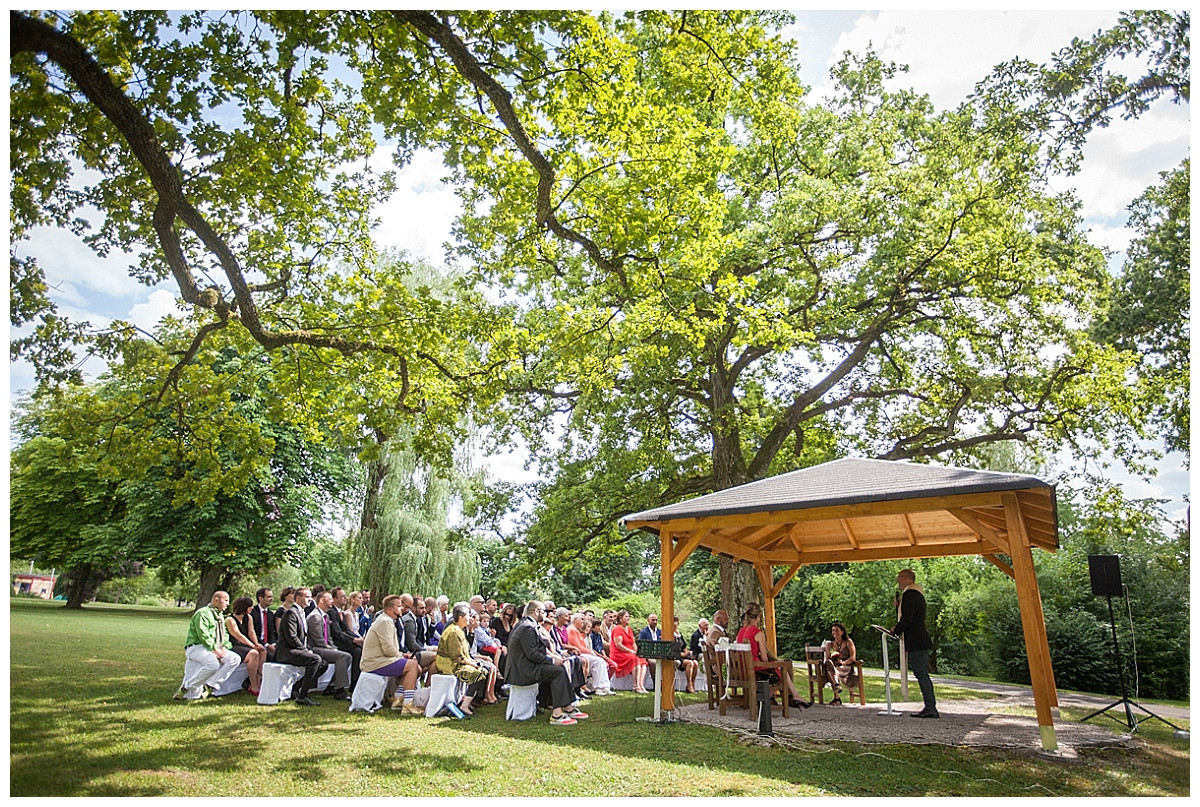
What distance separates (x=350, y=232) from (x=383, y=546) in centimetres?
984

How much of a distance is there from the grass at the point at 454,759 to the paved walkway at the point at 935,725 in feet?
1.31

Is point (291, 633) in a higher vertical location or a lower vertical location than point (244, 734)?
higher

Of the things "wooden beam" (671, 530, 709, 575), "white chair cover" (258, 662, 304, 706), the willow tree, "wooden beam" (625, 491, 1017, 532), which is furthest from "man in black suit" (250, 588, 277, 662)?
the willow tree

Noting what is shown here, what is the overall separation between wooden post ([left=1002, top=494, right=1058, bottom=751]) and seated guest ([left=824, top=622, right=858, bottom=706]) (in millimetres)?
3774

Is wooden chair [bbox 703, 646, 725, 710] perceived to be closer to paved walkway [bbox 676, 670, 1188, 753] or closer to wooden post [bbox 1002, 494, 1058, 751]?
paved walkway [bbox 676, 670, 1188, 753]

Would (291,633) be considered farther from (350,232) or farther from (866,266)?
(866,266)

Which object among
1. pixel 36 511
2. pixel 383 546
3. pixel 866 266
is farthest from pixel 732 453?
pixel 36 511

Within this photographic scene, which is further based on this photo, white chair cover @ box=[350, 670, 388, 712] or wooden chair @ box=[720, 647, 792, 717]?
wooden chair @ box=[720, 647, 792, 717]

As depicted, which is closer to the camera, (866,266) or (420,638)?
(420,638)

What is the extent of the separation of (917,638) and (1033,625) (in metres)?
1.89

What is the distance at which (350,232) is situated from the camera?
11.3m

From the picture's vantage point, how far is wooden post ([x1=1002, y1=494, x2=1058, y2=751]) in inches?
264

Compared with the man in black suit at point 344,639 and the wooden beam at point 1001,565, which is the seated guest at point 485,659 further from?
the wooden beam at point 1001,565

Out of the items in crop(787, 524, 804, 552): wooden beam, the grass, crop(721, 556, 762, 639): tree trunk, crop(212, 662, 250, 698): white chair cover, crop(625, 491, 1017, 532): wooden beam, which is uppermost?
crop(787, 524, 804, 552): wooden beam
